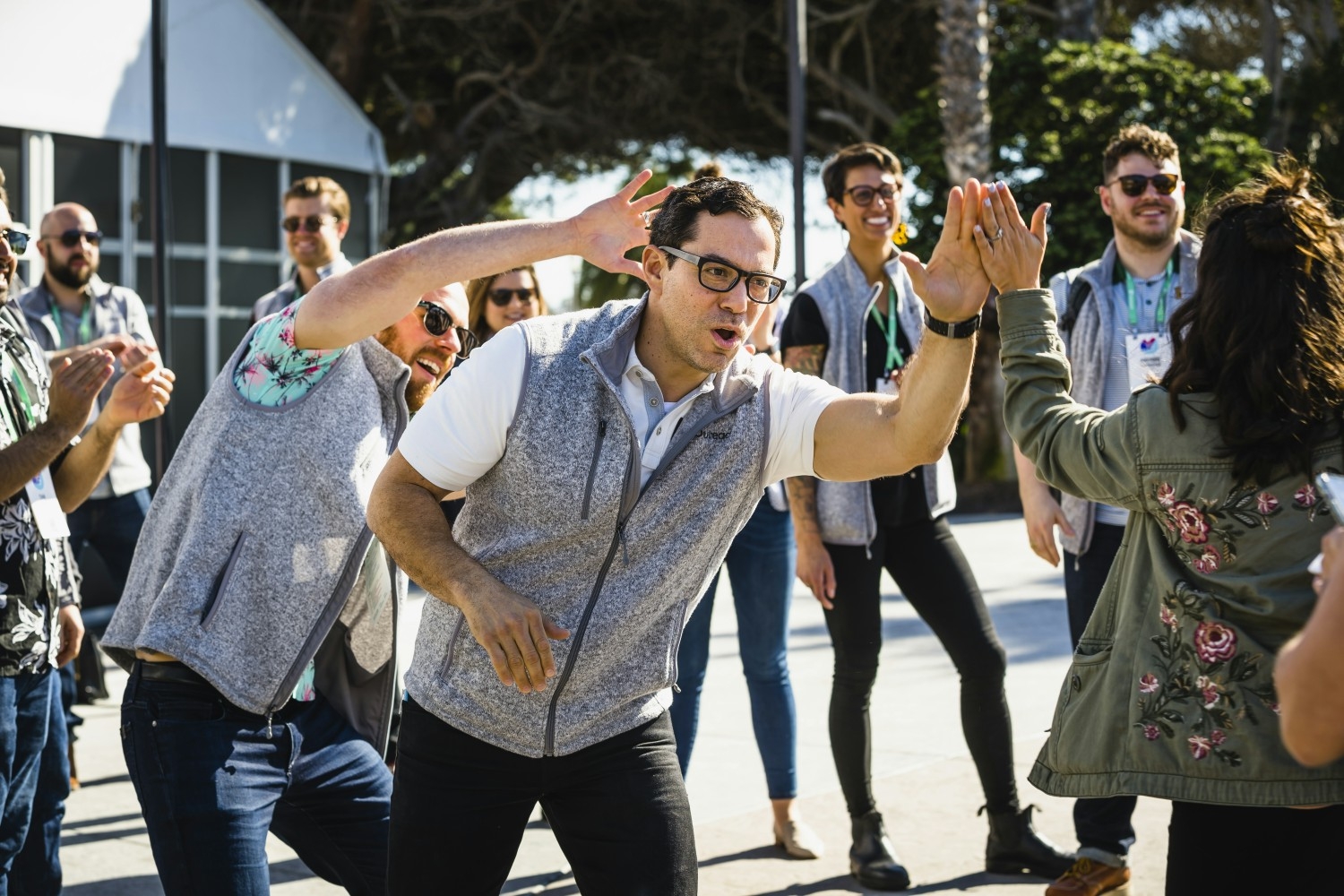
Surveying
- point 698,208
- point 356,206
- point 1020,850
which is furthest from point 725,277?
point 356,206

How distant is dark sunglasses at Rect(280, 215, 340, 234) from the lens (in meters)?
6.96

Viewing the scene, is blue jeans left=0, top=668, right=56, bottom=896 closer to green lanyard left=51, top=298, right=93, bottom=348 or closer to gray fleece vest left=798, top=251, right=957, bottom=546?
gray fleece vest left=798, top=251, right=957, bottom=546

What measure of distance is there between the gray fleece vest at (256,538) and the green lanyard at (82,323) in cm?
398

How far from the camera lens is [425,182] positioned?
2020 cm

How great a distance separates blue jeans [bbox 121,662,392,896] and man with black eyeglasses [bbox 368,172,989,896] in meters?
0.40

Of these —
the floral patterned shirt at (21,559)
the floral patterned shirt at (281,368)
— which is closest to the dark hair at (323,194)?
the floral patterned shirt at (21,559)

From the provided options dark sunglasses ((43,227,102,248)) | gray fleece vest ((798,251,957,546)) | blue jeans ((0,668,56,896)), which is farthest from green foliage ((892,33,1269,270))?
blue jeans ((0,668,56,896))

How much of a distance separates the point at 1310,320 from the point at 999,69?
16798mm

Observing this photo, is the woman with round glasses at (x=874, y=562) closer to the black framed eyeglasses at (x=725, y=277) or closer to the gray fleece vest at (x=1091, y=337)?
the gray fleece vest at (x=1091, y=337)

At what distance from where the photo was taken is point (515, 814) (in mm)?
2971

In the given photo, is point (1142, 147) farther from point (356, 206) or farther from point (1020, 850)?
point (356, 206)

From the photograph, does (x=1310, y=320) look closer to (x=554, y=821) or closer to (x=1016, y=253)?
(x=1016, y=253)

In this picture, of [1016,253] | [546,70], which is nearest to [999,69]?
[546,70]

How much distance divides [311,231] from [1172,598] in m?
5.01
